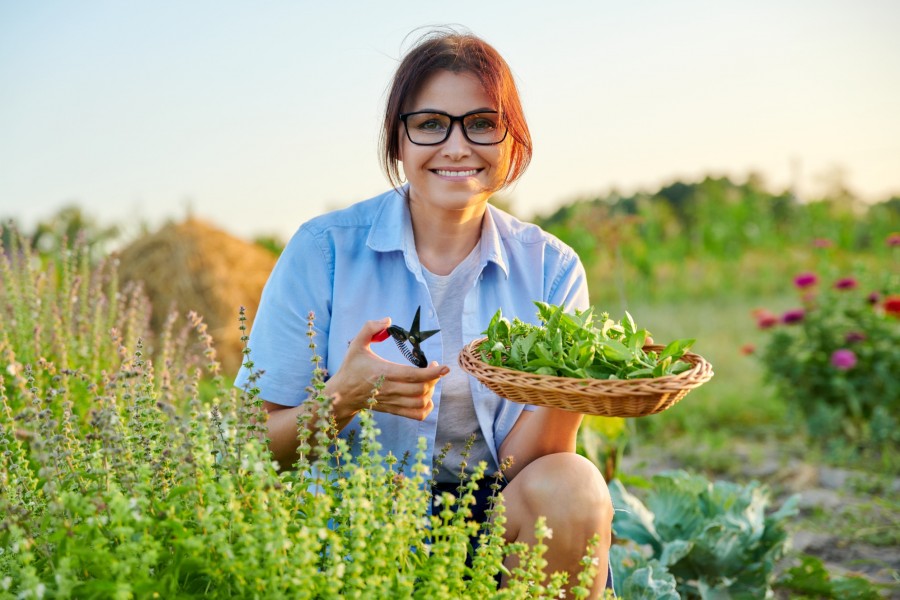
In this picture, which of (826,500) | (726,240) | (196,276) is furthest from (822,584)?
(726,240)

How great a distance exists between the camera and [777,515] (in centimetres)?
263

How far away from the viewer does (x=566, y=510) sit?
73.2 inches

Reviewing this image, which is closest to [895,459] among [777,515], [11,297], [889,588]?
[889,588]

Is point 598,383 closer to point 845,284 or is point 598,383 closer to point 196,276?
point 845,284

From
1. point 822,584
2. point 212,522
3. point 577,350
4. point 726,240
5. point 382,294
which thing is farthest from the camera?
point 726,240

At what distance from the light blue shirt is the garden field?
0.21m

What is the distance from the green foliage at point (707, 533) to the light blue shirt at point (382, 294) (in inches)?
25.5

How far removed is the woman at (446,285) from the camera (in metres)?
1.93

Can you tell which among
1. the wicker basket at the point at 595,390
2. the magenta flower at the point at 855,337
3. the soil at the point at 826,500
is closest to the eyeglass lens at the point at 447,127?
the wicker basket at the point at 595,390

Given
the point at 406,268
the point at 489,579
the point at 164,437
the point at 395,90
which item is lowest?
the point at 489,579

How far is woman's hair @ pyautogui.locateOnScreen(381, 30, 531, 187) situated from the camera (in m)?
2.09

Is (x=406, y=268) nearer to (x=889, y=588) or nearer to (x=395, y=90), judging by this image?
(x=395, y=90)

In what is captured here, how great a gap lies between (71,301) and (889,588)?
2.87 metres

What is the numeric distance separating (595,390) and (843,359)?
3.07m
